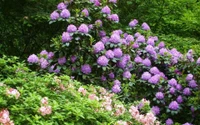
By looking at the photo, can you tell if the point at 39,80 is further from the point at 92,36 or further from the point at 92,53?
the point at 92,36

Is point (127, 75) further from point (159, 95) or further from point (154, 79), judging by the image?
point (159, 95)

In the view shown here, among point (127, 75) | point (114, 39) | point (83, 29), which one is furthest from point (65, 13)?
point (127, 75)

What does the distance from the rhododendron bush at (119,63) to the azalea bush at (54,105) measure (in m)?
1.19

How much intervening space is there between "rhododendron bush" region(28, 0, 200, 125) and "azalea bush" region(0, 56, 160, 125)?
119cm

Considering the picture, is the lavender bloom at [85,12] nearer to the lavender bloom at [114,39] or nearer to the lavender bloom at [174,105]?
the lavender bloom at [114,39]

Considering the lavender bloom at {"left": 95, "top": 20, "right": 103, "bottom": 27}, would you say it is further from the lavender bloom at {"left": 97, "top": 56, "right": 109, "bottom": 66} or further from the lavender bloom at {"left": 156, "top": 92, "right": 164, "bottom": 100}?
the lavender bloom at {"left": 156, "top": 92, "right": 164, "bottom": 100}

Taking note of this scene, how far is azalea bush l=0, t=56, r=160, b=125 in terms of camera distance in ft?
8.06

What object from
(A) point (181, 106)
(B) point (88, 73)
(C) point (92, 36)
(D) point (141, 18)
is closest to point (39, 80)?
(B) point (88, 73)

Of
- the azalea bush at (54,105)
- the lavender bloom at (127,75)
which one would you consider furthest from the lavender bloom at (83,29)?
the azalea bush at (54,105)

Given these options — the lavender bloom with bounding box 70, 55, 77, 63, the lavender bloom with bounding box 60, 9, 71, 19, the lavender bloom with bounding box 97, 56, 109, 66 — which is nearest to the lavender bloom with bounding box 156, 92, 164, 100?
the lavender bloom with bounding box 97, 56, 109, 66

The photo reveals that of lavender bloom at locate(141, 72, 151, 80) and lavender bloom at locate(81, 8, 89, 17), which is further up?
lavender bloom at locate(81, 8, 89, 17)

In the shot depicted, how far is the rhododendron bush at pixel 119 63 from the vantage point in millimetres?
4762

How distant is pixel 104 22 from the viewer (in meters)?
5.48

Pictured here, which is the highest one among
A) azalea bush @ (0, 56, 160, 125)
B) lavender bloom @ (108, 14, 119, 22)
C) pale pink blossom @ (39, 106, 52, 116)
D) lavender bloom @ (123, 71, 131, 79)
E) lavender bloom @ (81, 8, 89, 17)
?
lavender bloom @ (108, 14, 119, 22)
